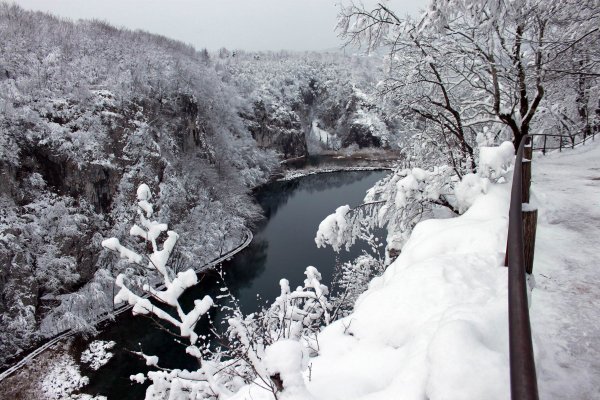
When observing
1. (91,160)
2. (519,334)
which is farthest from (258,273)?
(519,334)

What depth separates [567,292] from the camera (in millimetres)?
3359

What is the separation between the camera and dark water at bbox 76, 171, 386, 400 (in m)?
18.0

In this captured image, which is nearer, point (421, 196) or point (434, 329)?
point (434, 329)

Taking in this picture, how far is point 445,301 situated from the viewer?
3330mm

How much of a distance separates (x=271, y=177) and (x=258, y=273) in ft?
95.3

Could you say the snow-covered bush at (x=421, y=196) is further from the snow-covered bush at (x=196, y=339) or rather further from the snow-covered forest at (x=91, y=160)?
the snow-covered forest at (x=91, y=160)

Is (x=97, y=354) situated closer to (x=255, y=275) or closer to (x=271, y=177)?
(x=255, y=275)

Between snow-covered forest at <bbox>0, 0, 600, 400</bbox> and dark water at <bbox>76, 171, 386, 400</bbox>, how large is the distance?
1193 mm

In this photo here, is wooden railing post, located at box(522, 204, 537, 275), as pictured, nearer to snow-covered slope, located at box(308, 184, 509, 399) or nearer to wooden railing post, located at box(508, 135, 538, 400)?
snow-covered slope, located at box(308, 184, 509, 399)

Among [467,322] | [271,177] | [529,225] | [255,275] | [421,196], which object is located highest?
[529,225]

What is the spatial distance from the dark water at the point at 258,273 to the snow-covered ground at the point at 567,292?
265 inches

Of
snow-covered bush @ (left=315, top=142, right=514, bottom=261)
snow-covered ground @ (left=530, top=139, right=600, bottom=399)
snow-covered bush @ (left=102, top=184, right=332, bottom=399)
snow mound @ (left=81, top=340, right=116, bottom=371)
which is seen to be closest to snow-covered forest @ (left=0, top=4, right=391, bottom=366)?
snow mound @ (left=81, top=340, right=116, bottom=371)

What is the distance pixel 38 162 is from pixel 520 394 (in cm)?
3178

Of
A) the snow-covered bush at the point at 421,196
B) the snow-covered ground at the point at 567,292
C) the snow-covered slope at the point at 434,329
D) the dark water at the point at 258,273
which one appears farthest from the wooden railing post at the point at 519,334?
the dark water at the point at 258,273
